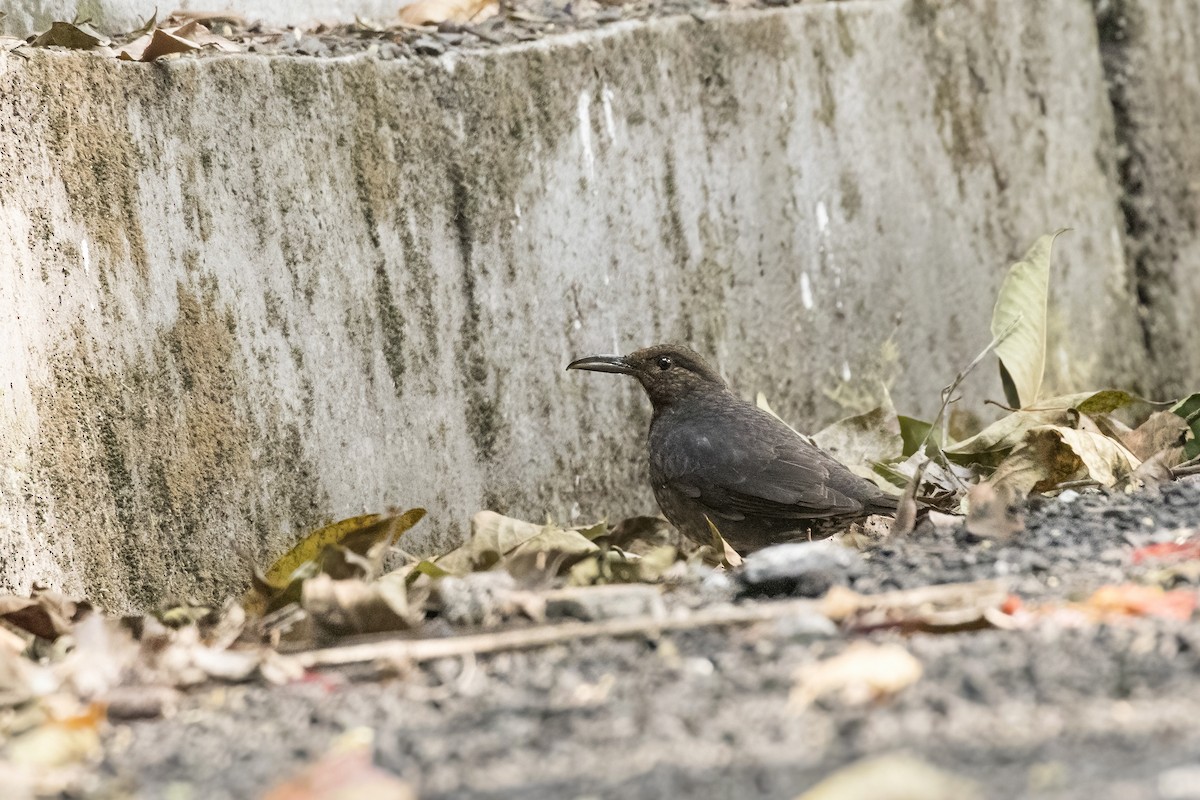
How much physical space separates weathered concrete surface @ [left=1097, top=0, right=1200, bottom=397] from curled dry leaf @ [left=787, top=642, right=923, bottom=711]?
4.59 m

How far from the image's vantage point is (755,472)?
16.6ft

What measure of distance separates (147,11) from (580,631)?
264cm

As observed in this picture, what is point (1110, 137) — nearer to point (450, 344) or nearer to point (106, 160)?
point (450, 344)

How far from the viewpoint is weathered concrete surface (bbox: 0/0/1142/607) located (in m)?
3.89

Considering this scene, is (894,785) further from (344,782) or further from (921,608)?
(921,608)

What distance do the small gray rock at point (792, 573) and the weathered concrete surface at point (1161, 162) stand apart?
3849mm

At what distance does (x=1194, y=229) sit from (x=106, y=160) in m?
4.69

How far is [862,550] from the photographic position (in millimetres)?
3846

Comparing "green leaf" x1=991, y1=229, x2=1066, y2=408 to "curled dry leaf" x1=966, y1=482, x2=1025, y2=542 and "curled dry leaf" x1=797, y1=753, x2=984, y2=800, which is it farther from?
"curled dry leaf" x1=797, y1=753, x2=984, y2=800

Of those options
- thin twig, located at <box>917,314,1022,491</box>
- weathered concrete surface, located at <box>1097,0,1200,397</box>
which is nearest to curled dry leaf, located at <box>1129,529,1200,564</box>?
thin twig, located at <box>917,314,1022,491</box>

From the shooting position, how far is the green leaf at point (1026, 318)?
5445 mm

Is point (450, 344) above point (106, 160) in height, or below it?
below

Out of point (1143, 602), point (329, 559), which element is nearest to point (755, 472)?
point (329, 559)

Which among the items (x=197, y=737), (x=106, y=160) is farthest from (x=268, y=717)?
(x=106, y=160)
